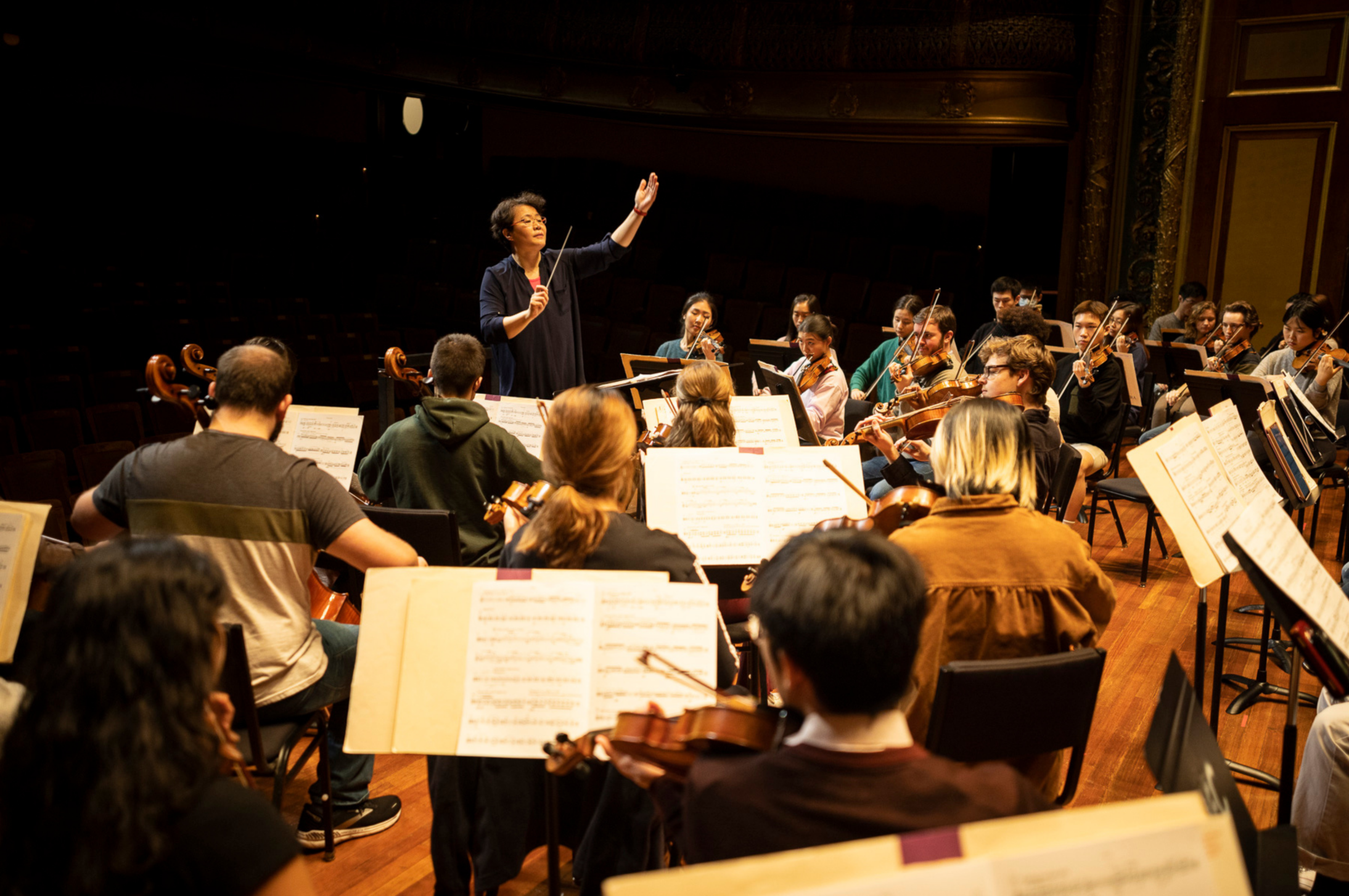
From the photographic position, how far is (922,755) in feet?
3.85

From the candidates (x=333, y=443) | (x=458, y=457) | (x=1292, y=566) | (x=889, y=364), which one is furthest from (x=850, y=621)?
(x=889, y=364)

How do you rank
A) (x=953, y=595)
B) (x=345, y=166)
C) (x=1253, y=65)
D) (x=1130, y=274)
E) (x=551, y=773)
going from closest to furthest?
(x=551, y=773)
(x=953, y=595)
(x=1253, y=65)
(x=1130, y=274)
(x=345, y=166)

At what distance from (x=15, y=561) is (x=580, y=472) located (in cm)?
112

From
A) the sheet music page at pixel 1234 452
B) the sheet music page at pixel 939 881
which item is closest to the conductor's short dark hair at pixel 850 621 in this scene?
the sheet music page at pixel 939 881

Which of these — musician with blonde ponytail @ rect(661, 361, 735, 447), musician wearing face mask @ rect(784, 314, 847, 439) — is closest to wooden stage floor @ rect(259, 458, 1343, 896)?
musician with blonde ponytail @ rect(661, 361, 735, 447)

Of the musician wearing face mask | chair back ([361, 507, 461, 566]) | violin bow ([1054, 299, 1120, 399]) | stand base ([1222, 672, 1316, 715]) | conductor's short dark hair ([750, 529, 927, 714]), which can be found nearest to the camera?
conductor's short dark hair ([750, 529, 927, 714])

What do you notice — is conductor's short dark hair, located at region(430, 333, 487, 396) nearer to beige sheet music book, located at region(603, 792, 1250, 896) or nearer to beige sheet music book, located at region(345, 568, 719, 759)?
beige sheet music book, located at region(345, 568, 719, 759)

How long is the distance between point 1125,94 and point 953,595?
25.2 ft

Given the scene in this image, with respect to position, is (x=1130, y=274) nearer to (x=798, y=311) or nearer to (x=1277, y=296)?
(x=1277, y=296)

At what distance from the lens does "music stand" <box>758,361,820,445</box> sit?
3.96 meters

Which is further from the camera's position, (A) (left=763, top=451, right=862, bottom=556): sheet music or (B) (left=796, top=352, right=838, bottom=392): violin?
(B) (left=796, top=352, right=838, bottom=392): violin

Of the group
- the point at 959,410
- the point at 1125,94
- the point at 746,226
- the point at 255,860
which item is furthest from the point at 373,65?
the point at 255,860

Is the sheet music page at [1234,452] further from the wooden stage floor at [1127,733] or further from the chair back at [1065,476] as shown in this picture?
the chair back at [1065,476]

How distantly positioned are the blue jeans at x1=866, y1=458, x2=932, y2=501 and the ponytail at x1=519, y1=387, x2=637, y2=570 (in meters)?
2.47
